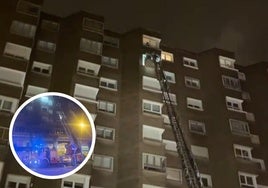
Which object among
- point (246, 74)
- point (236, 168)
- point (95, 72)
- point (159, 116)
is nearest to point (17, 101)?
point (95, 72)

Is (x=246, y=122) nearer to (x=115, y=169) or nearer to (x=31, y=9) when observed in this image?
(x=115, y=169)

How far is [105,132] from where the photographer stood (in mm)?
35188

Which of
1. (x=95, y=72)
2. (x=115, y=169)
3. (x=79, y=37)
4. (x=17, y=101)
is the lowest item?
(x=115, y=169)

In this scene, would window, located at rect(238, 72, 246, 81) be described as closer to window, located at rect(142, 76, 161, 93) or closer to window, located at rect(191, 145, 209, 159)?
window, located at rect(191, 145, 209, 159)

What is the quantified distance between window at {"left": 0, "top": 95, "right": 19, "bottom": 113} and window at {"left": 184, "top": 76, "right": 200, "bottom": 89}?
60.5ft

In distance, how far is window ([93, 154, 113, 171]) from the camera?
32.9 meters

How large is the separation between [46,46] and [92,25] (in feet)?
18.3

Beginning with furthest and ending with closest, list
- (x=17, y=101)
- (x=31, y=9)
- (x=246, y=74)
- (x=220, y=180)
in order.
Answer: (x=246, y=74) < (x=31, y=9) < (x=220, y=180) < (x=17, y=101)

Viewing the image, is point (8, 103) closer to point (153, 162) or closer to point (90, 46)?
point (90, 46)

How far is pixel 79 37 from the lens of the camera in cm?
3938

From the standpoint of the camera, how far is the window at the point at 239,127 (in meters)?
39.3

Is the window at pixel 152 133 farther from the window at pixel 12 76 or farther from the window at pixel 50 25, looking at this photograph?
the window at pixel 50 25

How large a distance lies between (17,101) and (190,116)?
16.8 metres

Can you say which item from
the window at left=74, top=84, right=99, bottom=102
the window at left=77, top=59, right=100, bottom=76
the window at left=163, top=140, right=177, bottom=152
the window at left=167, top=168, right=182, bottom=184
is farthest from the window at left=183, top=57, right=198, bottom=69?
the window at left=167, top=168, right=182, bottom=184
